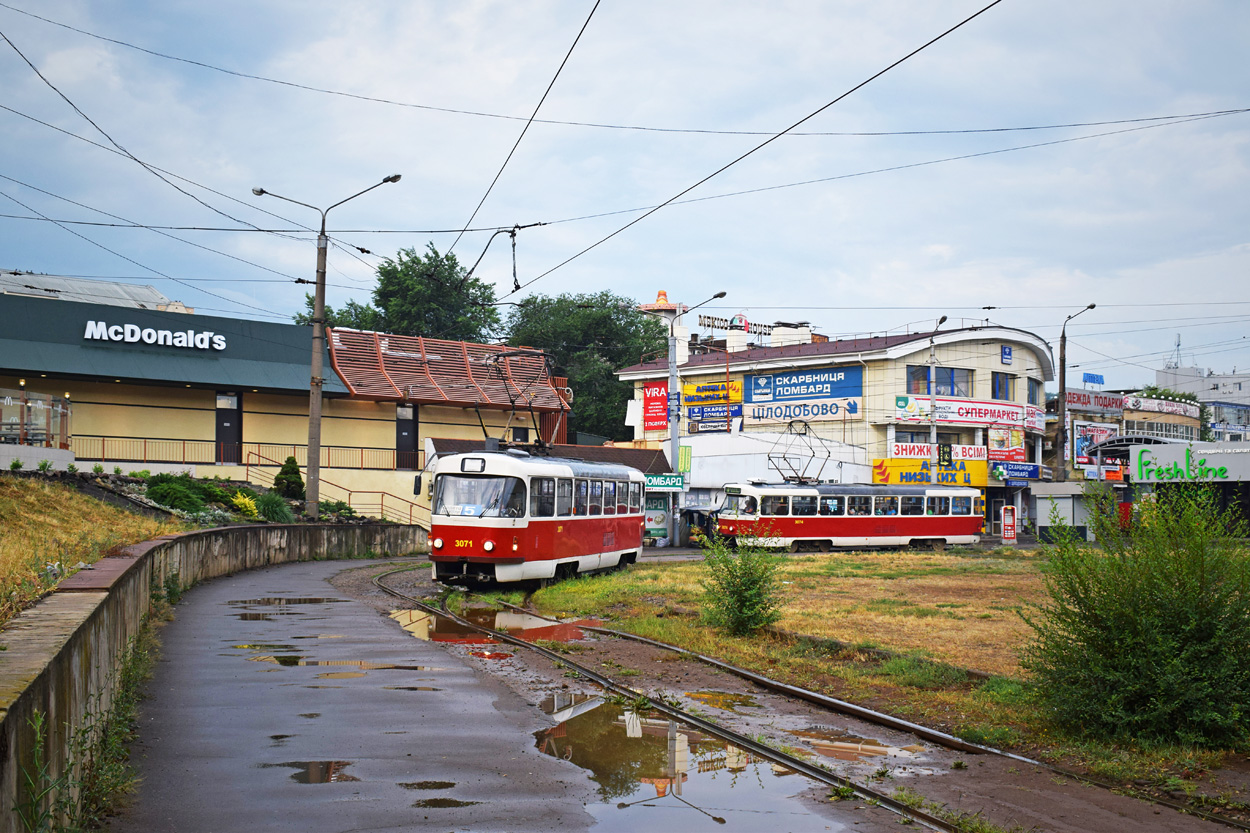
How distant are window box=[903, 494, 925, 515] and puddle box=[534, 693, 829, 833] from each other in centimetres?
3591

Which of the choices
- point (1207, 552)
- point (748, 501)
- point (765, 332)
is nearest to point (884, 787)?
point (1207, 552)

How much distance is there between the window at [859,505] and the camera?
141 feet

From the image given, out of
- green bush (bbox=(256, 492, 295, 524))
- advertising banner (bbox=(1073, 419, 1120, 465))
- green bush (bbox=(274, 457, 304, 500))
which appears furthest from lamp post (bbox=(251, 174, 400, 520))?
advertising banner (bbox=(1073, 419, 1120, 465))

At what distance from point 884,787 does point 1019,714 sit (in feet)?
9.17

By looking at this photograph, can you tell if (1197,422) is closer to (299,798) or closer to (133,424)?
(133,424)

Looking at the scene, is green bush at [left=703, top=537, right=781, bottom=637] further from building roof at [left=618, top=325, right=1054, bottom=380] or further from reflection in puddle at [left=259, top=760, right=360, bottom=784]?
building roof at [left=618, top=325, right=1054, bottom=380]

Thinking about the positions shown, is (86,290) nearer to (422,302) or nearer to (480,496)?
(422,302)

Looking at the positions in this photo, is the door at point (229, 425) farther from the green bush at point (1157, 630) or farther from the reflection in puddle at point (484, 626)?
the green bush at point (1157, 630)

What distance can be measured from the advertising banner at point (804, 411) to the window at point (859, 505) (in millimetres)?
14584

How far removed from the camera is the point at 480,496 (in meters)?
20.8

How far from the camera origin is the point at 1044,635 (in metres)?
9.38

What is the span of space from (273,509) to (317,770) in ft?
92.4

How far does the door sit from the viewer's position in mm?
42875

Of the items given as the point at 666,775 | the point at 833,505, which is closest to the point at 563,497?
the point at 666,775
